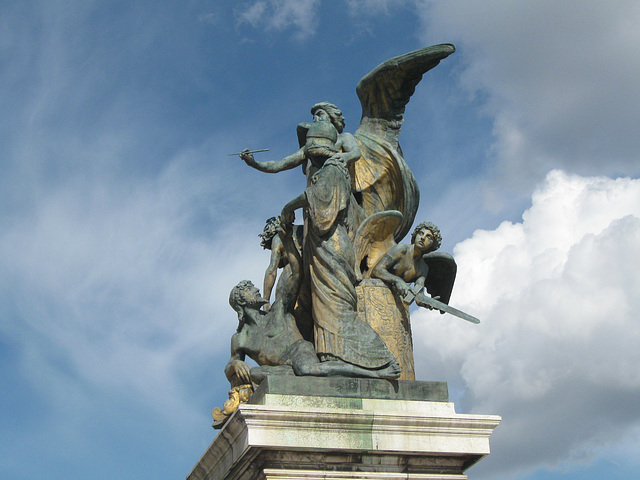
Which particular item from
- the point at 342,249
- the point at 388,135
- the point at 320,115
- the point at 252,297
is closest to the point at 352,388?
the point at 342,249

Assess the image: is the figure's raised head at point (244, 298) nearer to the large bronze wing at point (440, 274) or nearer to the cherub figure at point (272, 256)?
the cherub figure at point (272, 256)

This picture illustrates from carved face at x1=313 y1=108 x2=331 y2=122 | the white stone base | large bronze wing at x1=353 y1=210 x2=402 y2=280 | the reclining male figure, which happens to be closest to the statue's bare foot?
the white stone base

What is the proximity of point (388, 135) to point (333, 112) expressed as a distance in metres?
1.00

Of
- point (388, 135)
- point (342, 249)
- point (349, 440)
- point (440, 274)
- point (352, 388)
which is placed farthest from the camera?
point (388, 135)

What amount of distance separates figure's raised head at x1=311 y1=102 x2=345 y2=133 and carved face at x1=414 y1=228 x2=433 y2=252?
188cm

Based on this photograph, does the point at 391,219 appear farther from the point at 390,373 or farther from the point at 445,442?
the point at 445,442

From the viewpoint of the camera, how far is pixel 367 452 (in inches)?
312

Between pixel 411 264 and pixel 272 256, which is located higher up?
pixel 272 256

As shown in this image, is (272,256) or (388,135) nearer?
(272,256)

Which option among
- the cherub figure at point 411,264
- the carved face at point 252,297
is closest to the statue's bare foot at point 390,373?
the cherub figure at point 411,264

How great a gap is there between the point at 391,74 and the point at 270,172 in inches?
90.9

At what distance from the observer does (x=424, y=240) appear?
33.8 ft

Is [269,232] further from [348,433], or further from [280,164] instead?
[348,433]

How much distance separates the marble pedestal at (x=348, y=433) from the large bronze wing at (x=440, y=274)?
2658 millimetres
